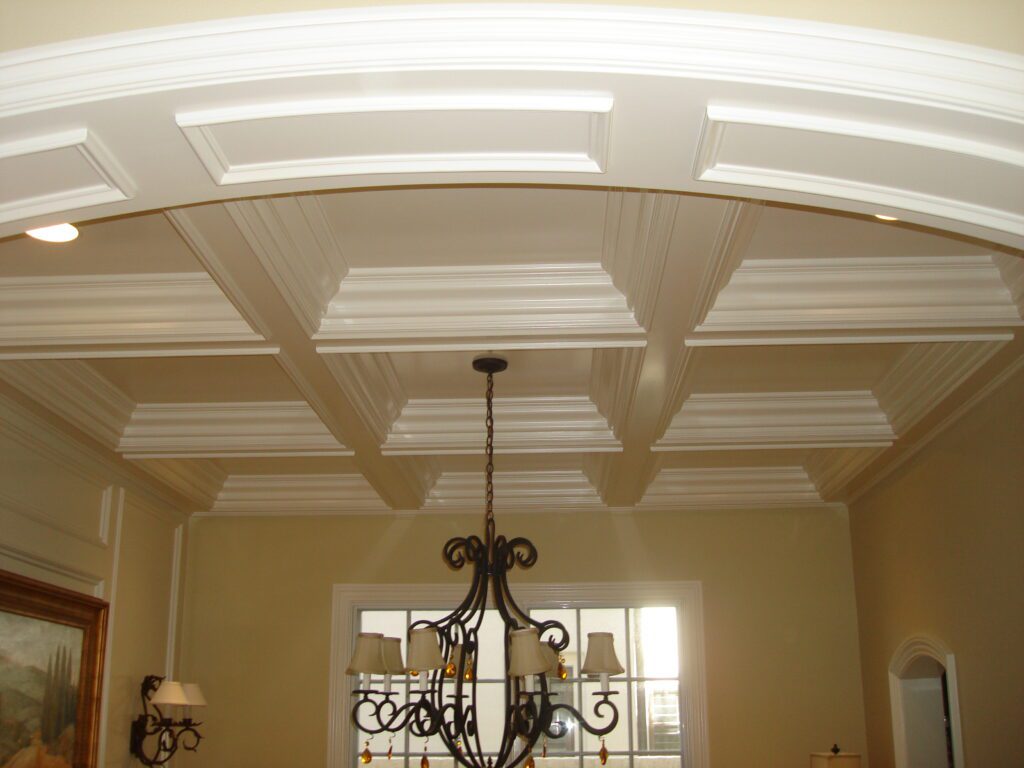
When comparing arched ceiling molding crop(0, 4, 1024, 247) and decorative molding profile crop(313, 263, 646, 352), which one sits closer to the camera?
arched ceiling molding crop(0, 4, 1024, 247)

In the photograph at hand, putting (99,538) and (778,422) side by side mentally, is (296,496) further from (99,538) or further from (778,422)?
(778,422)

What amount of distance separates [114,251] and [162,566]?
10.5 feet

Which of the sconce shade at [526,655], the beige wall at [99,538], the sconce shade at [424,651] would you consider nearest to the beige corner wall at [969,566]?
the sconce shade at [526,655]

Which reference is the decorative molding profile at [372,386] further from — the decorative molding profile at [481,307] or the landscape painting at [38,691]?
the landscape painting at [38,691]

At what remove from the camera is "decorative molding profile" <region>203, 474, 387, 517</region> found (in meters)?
6.61

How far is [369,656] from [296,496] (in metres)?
2.62

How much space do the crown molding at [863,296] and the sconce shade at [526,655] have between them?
1302 millimetres

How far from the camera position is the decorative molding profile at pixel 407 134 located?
1.98 metres

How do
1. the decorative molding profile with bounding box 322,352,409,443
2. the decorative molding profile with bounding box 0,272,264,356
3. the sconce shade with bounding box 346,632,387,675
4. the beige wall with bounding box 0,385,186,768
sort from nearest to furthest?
the decorative molding profile with bounding box 0,272,264,356, the sconce shade with bounding box 346,632,387,675, the decorative molding profile with bounding box 322,352,409,443, the beige wall with bounding box 0,385,186,768

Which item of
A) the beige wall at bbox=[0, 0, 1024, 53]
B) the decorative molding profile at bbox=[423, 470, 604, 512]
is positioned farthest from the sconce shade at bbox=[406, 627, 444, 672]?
the beige wall at bbox=[0, 0, 1024, 53]

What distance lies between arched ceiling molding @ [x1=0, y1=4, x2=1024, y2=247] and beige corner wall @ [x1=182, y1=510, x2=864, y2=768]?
4565 millimetres

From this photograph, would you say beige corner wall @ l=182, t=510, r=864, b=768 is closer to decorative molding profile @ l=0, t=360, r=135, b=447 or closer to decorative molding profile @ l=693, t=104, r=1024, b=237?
decorative molding profile @ l=0, t=360, r=135, b=447

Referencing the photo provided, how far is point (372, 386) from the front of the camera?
4.81m

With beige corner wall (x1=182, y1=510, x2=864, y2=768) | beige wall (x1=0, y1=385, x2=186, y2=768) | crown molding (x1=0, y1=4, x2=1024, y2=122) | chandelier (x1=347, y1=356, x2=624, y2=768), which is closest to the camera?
crown molding (x1=0, y1=4, x2=1024, y2=122)
